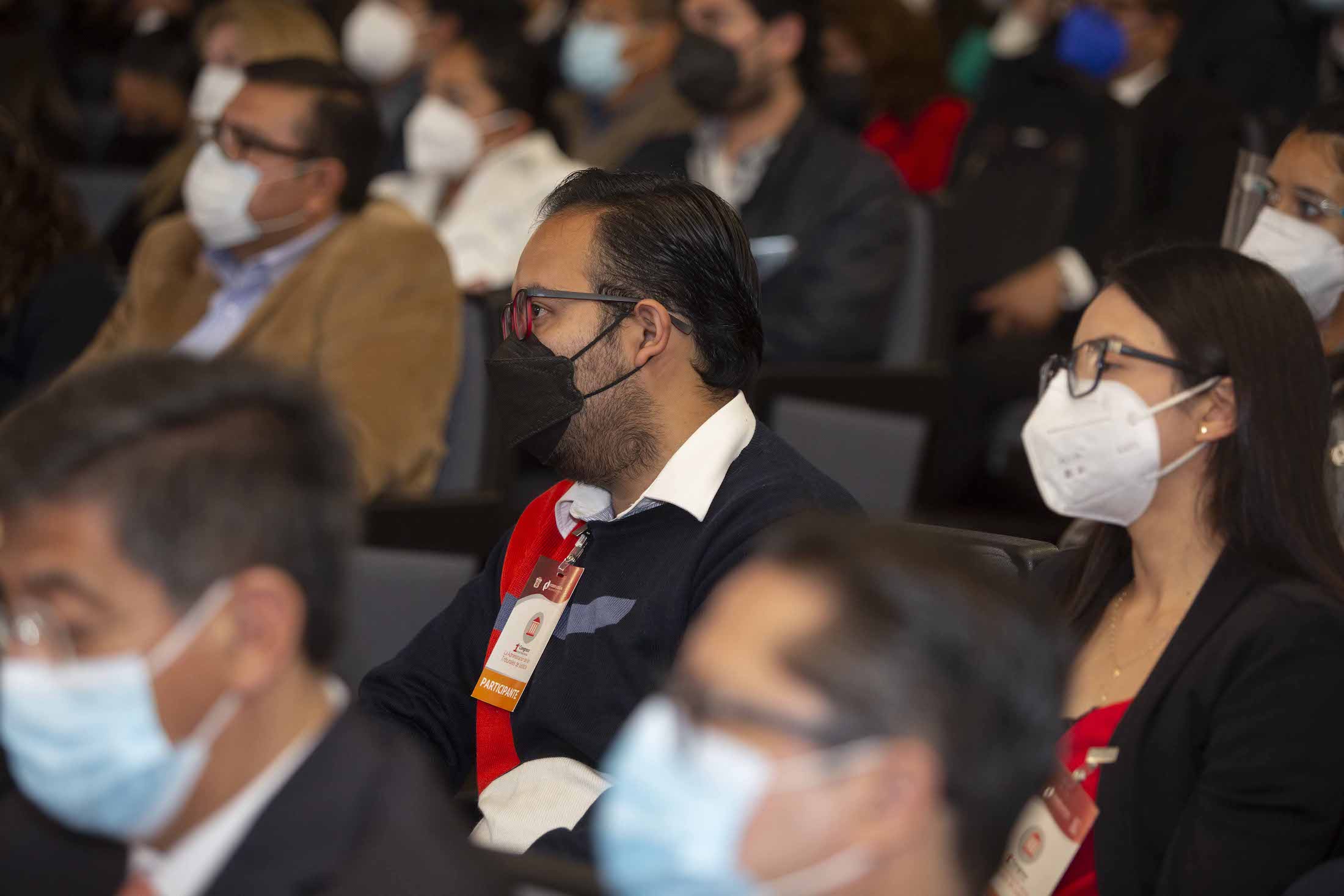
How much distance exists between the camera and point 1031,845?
1.93 metres

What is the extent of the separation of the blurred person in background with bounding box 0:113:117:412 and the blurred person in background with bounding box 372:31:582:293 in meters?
1.12

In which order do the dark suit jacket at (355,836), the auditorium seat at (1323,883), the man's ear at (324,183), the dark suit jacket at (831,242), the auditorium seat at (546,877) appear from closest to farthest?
the dark suit jacket at (355,836) < the auditorium seat at (546,877) < the auditorium seat at (1323,883) < the man's ear at (324,183) < the dark suit jacket at (831,242)

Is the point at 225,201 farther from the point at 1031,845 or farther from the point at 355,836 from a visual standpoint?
the point at 355,836

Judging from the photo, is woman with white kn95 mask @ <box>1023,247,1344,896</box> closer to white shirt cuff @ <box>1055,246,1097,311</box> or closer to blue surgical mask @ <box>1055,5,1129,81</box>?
white shirt cuff @ <box>1055,246,1097,311</box>

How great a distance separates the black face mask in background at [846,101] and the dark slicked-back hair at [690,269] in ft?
12.2

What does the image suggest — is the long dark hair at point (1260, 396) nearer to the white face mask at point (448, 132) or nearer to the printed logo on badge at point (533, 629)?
the printed logo on badge at point (533, 629)

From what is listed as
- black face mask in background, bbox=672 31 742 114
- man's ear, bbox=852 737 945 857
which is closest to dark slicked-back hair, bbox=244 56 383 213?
black face mask in background, bbox=672 31 742 114

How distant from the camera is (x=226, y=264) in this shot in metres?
3.63

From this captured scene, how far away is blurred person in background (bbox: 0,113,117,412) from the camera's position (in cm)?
351

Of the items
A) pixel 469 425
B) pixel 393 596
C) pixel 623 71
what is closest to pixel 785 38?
pixel 623 71

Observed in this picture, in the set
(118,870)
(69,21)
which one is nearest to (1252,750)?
(118,870)

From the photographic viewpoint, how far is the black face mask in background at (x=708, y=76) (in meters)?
4.51

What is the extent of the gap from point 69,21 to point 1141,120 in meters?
5.43

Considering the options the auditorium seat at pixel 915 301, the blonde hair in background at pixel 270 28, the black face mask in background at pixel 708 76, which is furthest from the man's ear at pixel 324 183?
the auditorium seat at pixel 915 301
